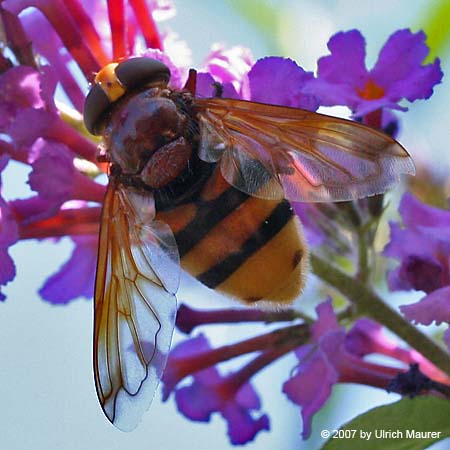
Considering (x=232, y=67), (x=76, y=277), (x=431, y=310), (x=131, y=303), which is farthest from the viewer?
A: (x=76, y=277)

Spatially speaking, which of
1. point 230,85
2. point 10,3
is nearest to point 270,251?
point 230,85

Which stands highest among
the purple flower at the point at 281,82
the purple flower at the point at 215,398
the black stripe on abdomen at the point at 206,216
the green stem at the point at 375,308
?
the purple flower at the point at 281,82

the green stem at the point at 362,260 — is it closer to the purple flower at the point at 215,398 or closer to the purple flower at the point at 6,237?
the purple flower at the point at 215,398

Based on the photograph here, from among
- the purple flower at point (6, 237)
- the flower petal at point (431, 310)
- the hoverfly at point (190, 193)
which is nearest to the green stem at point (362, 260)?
the flower petal at point (431, 310)

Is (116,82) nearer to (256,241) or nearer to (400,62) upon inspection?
(256,241)

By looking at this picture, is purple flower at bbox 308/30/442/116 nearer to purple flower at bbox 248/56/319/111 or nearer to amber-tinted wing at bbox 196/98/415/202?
purple flower at bbox 248/56/319/111

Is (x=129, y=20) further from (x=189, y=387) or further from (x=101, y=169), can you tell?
(x=189, y=387)

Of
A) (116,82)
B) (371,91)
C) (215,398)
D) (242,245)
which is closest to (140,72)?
(116,82)
